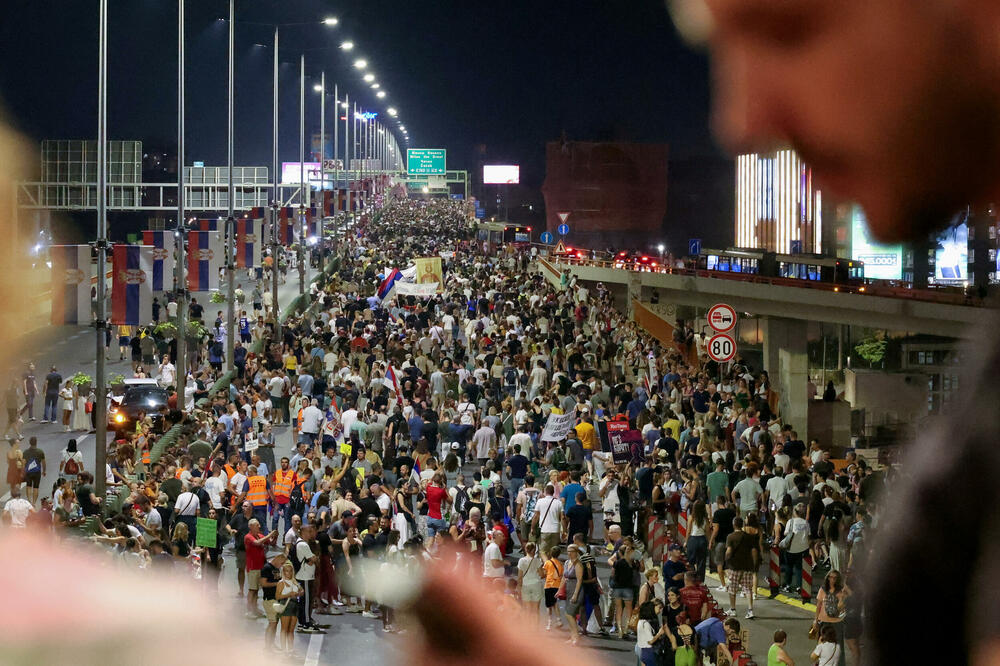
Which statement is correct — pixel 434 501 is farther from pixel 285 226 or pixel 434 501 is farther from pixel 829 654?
pixel 285 226

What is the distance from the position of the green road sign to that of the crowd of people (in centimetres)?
15389

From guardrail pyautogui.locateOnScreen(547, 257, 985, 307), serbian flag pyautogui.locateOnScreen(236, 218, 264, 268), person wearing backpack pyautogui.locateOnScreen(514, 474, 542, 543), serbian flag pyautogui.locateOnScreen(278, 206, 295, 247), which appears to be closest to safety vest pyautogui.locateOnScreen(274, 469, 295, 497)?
person wearing backpack pyautogui.locateOnScreen(514, 474, 542, 543)

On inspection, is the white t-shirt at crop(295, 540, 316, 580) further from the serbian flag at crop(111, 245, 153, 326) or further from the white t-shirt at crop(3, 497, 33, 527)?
the serbian flag at crop(111, 245, 153, 326)

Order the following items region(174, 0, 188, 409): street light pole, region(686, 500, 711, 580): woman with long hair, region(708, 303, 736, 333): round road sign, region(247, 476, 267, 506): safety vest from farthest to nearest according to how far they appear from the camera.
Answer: region(174, 0, 188, 409): street light pole → region(708, 303, 736, 333): round road sign → region(247, 476, 267, 506): safety vest → region(686, 500, 711, 580): woman with long hair

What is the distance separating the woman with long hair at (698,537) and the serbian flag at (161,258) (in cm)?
1936

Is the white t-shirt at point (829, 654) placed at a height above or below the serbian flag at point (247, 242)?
below

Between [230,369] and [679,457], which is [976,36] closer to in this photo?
[679,457]

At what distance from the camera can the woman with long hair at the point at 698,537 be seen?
738 inches

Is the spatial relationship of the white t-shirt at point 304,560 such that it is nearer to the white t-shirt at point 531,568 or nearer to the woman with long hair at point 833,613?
the white t-shirt at point 531,568

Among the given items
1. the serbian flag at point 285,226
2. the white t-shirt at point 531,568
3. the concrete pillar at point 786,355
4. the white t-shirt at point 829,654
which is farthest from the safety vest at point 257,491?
the serbian flag at point 285,226

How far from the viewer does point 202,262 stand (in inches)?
1565

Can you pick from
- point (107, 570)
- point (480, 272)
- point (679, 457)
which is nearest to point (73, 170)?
point (480, 272)

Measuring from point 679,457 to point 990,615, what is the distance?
2181 cm

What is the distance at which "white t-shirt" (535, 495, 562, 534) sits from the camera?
1953cm
